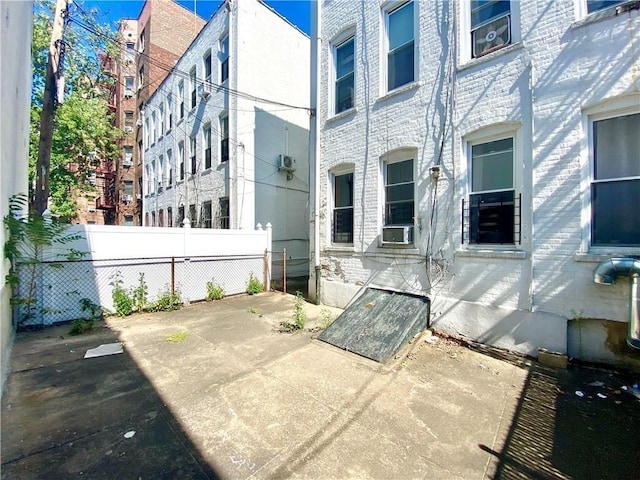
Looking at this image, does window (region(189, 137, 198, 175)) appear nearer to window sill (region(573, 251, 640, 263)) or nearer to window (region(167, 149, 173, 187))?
window (region(167, 149, 173, 187))

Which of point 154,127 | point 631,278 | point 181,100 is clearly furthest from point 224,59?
point 631,278

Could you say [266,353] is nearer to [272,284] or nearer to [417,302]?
[417,302]

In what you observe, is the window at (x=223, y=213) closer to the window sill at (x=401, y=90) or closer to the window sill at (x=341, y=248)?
the window sill at (x=341, y=248)

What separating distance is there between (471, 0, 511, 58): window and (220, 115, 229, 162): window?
9.02 metres

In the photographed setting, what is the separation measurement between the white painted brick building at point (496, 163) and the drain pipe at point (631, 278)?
0.15 metres

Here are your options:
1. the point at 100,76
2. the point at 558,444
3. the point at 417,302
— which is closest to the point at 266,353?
the point at 417,302

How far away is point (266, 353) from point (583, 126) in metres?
5.61

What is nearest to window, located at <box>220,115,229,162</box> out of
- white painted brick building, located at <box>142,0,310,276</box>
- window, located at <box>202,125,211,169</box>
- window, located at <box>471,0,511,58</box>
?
white painted brick building, located at <box>142,0,310,276</box>

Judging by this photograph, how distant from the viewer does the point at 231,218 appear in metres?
10.8

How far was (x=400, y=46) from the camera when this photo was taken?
609 cm

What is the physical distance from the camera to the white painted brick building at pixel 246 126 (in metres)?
10.7

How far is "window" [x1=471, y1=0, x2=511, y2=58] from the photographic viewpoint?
474 cm

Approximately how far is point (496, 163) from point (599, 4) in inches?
92.3

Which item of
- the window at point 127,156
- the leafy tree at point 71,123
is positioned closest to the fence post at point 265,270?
the leafy tree at point 71,123
